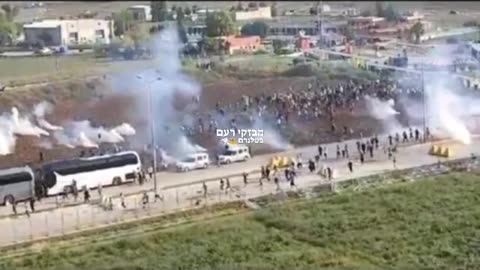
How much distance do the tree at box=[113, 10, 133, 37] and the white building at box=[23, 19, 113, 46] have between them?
57 millimetres

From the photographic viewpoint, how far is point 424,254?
15.3ft

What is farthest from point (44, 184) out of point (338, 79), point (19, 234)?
point (338, 79)

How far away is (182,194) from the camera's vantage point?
5.67m

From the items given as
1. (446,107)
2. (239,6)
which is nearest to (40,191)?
(446,107)

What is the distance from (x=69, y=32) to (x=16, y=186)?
4257mm

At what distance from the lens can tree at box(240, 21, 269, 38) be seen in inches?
391

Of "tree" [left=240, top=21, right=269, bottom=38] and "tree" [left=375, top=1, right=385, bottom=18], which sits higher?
"tree" [left=375, top=1, right=385, bottom=18]

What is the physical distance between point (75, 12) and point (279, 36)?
234 cm

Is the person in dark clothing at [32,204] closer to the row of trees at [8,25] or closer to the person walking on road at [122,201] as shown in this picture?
the person walking on road at [122,201]

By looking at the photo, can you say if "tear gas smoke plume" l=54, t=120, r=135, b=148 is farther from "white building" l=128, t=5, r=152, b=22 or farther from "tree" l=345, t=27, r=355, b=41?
Answer: "tree" l=345, t=27, r=355, b=41

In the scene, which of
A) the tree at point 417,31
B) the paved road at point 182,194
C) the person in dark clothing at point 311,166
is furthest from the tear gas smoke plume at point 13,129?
the tree at point 417,31

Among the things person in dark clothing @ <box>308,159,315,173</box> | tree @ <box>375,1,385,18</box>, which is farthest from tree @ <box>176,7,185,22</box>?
person in dark clothing @ <box>308,159,315,173</box>

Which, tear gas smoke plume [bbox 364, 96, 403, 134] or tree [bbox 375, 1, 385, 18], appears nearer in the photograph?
tear gas smoke plume [bbox 364, 96, 403, 134]

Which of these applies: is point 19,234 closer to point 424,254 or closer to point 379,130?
point 424,254
